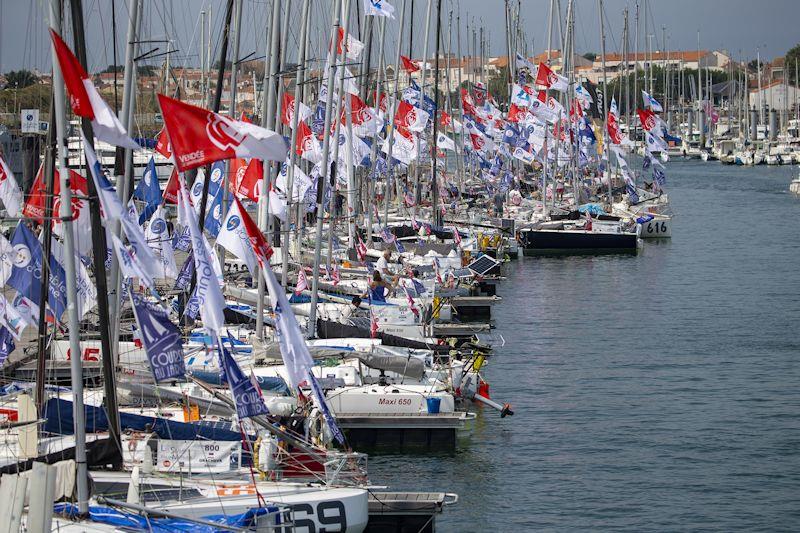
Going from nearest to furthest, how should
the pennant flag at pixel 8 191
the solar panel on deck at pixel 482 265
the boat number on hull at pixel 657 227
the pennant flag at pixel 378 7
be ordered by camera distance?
the pennant flag at pixel 8 191 → the pennant flag at pixel 378 7 → the solar panel on deck at pixel 482 265 → the boat number on hull at pixel 657 227

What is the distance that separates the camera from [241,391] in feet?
62.0

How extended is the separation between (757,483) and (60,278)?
1616 centimetres

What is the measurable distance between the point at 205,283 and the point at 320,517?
203 inches

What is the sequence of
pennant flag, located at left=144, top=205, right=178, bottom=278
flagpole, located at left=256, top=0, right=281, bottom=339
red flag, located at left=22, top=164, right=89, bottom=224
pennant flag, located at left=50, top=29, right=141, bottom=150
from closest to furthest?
pennant flag, located at left=50, top=29, right=141, bottom=150 → red flag, located at left=22, top=164, right=89, bottom=224 → flagpole, located at left=256, top=0, right=281, bottom=339 → pennant flag, located at left=144, top=205, right=178, bottom=278

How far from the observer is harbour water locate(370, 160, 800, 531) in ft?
93.8

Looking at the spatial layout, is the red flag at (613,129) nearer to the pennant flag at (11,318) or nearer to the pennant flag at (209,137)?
the pennant flag at (11,318)

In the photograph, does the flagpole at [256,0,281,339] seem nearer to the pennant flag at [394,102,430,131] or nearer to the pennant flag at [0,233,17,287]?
the pennant flag at [0,233,17,287]

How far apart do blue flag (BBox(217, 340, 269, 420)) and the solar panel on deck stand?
1419 inches

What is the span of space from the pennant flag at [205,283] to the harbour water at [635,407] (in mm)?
9946

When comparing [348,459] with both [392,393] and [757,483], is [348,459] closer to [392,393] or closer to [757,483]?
[392,393]

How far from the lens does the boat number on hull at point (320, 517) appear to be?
21.7 m

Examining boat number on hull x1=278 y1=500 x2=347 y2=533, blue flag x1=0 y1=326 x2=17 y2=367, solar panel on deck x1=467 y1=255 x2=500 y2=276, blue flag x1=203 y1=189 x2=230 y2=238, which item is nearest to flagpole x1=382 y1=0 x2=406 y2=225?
A: solar panel on deck x1=467 y1=255 x2=500 y2=276

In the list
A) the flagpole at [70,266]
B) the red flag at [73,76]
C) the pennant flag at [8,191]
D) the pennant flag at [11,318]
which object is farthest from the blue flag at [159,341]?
the pennant flag at [8,191]

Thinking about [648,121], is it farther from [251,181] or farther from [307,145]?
[251,181]
